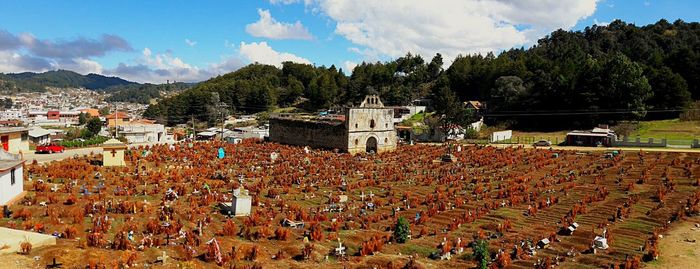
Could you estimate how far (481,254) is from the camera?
1414 cm

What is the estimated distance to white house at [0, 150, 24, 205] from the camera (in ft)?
59.1

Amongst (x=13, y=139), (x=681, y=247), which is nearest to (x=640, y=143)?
(x=681, y=247)

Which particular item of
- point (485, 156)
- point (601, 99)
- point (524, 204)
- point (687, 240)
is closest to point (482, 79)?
point (601, 99)

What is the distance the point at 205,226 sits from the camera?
17.4m

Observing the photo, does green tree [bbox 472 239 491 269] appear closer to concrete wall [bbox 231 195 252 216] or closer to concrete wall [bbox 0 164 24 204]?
concrete wall [bbox 231 195 252 216]

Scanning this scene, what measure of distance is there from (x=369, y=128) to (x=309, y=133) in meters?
6.11

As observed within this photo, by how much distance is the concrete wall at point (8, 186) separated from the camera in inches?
708

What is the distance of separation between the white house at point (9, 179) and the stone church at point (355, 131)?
86.7 ft

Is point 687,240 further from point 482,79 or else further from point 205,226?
point 482,79

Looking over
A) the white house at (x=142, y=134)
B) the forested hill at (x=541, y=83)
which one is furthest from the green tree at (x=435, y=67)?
the white house at (x=142, y=134)

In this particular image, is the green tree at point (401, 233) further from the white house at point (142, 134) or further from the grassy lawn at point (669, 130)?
the white house at point (142, 134)

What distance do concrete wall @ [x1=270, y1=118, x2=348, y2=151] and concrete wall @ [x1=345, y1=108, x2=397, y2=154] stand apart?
2.63 ft

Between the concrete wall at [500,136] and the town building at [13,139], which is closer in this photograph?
the town building at [13,139]

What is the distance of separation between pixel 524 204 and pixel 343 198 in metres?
8.07
